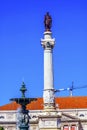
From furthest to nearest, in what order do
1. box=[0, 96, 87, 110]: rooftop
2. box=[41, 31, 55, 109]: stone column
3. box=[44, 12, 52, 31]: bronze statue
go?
box=[0, 96, 87, 110]: rooftop → box=[44, 12, 52, 31]: bronze statue → box=[41, 31, 55, 109]: stone column

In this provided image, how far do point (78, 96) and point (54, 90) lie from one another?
75.3 feet

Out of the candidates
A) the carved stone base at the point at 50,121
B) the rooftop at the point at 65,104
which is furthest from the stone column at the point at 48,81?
the rooftop at the point at 65,104

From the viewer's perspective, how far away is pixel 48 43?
72562mm

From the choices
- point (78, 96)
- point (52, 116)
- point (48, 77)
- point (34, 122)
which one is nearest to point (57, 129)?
point (52, 116)

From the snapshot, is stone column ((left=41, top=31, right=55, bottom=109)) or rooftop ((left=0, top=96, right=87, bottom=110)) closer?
stone column ((left=41, top=31, right=55, bottom=109))

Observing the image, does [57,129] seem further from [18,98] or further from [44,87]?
[18,98]

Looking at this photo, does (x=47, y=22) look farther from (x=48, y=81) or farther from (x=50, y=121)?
(x=50, y=121)

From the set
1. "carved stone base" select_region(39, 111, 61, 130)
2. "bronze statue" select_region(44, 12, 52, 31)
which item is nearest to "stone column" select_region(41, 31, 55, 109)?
Result: "carved stone base" select_region(39, 111, 61, 130)

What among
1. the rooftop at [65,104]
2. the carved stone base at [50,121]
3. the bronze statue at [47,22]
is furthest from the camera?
the rooftop at [65,104]

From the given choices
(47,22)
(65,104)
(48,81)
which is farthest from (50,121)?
(65,104)

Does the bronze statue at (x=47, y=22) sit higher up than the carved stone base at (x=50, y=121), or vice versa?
the bronze statue at (x=47, y=22)

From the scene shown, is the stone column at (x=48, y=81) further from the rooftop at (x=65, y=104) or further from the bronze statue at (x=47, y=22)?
the rooftop at (x=65, y=104)

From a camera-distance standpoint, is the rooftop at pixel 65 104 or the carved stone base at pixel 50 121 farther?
the rooftop at pixel 65 104

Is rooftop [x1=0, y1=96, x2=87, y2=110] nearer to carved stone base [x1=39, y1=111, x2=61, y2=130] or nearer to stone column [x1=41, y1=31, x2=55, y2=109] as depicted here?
carved stone base [x1=39, y1=111, x2=61, y2=130]
